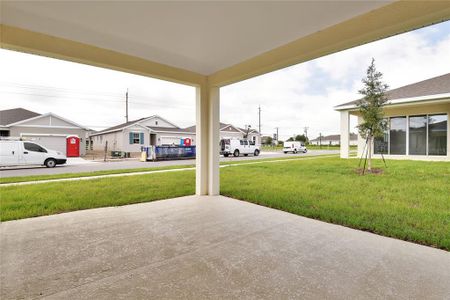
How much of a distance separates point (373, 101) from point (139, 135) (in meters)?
16.7

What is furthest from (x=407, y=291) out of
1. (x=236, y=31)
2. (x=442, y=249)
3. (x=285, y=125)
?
(x=285, y=125)

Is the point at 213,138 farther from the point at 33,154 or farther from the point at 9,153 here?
the point at 9,153

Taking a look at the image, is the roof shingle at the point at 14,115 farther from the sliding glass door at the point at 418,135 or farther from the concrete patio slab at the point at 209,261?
the sliding glass door at the point at 418,135

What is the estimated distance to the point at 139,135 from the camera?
1945 cm

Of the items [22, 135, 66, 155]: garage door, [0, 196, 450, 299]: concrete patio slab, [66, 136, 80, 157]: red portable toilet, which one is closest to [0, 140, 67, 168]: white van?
[22, 135, 66, 155]: garage door

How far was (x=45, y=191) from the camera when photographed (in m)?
5.70

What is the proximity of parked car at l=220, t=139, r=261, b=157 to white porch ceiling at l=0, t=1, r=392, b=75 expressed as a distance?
49.6ft

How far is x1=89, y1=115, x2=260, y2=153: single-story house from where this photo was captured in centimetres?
1897

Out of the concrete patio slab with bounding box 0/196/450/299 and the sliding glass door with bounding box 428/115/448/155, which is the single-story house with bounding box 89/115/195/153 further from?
the sliding glass door with bounding box 428/115/448/155

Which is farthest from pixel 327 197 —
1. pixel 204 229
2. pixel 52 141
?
pixel 52 141

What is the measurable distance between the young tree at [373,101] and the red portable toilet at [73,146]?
17.7 metres

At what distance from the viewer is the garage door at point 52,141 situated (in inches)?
601

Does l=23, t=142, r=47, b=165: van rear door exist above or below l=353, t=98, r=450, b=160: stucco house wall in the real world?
below

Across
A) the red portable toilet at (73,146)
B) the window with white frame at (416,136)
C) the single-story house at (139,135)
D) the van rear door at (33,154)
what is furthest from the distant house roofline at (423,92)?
the red portable toilet at (73,146)
